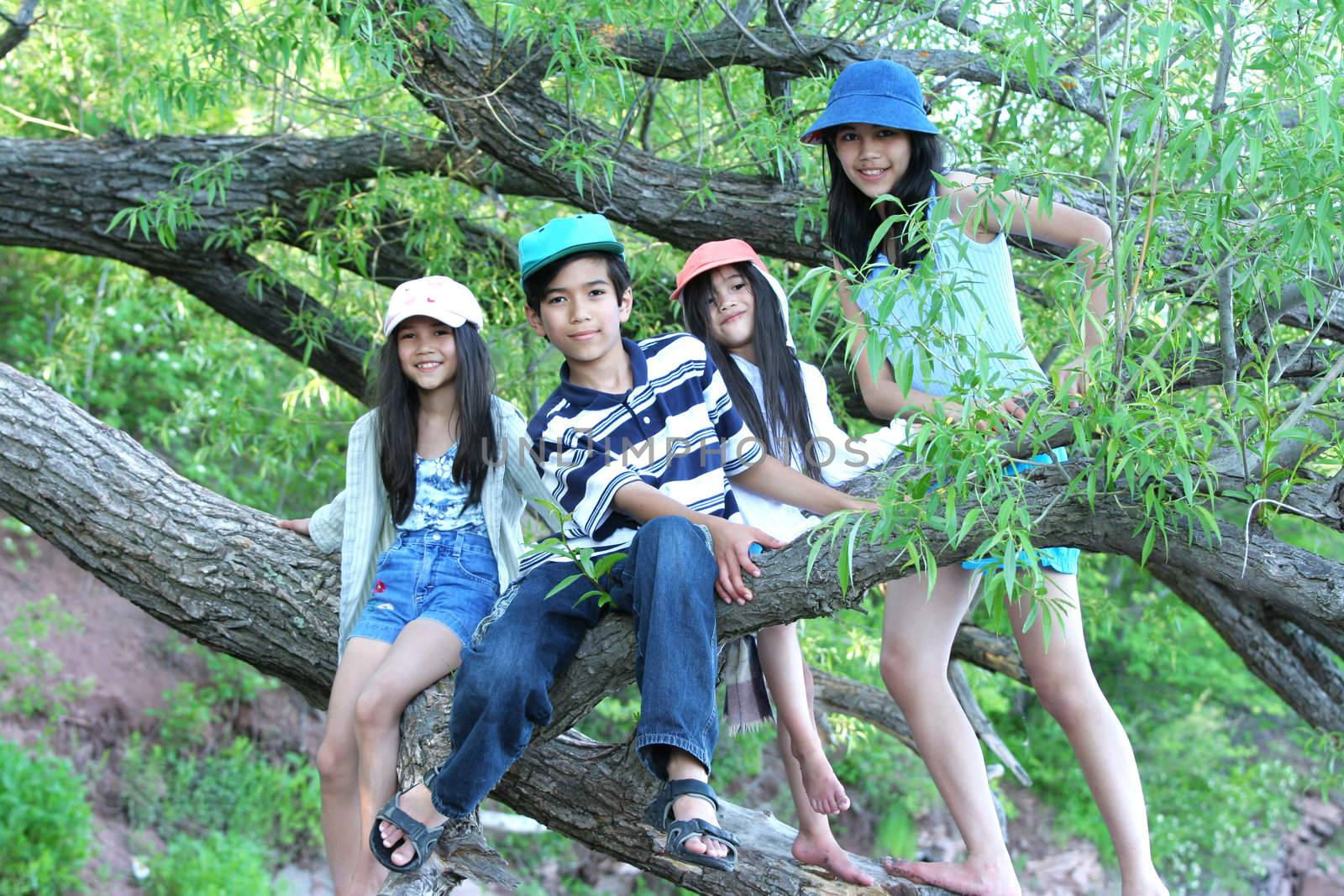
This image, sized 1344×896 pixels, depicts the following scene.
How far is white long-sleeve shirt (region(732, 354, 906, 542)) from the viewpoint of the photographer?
8.25ft

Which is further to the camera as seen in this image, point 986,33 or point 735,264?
point 735,264

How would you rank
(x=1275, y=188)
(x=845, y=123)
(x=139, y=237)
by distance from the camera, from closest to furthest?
1. (x=1275, y=188)
2. (x=845, y=123)
3. (x=139, y=237)

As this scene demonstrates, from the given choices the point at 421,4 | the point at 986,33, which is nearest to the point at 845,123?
the point at 986,33

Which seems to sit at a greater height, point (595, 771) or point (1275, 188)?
point (1275, 188)

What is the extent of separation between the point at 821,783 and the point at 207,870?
4.76 m

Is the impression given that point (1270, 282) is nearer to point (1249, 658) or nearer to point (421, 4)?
point (421, 4)

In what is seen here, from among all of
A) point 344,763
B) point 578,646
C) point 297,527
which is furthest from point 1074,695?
point 297,527

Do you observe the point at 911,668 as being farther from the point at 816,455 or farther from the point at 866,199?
the point at 866,199

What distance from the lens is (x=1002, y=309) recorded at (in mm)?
2512

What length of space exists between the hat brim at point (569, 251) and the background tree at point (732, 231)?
0.41 metres

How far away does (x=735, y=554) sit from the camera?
2.15 m

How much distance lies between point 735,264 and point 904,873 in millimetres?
1345

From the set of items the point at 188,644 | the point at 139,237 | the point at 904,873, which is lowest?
the point at 188,644

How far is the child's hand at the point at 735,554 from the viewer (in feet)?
6.98
